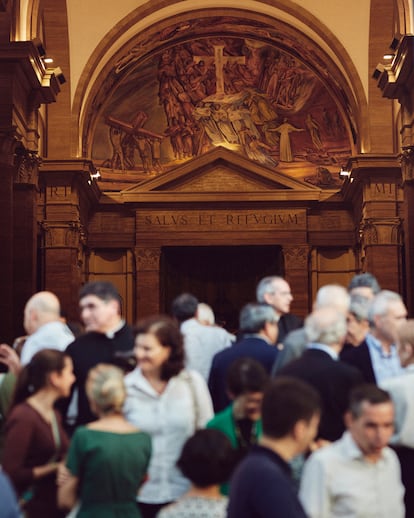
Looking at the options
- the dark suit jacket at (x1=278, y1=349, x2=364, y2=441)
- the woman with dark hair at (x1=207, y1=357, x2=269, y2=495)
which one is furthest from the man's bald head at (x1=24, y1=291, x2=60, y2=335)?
the dark suit jacket at (x1=278, y1=349, x2=364, y2=441)

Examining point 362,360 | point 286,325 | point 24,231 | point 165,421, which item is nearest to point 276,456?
point 165,421

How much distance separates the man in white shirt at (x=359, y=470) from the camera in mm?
4062

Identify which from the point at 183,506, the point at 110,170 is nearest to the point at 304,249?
the point at 110,170

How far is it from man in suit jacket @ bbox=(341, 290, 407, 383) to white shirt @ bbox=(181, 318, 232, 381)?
142 cm

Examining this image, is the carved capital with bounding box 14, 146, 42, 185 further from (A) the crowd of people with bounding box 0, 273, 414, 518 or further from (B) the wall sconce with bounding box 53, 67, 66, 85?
(A) the crowd of people with bounding box 0, 273, 414, 518

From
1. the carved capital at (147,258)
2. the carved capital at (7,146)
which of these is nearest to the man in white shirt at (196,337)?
the carved capital at (7,146)

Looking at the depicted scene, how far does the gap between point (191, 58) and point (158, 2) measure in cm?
307

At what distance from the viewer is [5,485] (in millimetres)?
2953

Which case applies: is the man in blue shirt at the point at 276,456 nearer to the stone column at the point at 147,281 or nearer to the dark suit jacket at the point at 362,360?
the dark suit jacket at the point at 362,360

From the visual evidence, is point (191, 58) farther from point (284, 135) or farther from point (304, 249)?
point (304, 249)

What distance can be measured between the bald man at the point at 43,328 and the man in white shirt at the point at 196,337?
126 cm

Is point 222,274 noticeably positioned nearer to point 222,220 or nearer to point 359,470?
point 222,220

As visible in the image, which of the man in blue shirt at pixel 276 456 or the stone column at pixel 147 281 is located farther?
the stone column at pixel 147 281

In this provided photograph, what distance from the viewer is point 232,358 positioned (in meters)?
5.91
